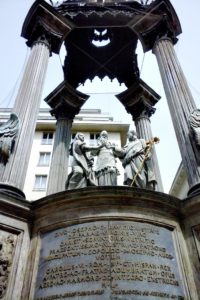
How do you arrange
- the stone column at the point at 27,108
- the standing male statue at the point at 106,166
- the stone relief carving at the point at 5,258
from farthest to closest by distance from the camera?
the standing male statue at the point at 106,166 → the stone column at the point at 27,108 → the stone relief carving at the point at 5,258

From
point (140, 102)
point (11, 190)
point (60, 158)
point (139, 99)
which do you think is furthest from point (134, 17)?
point (11, 190)

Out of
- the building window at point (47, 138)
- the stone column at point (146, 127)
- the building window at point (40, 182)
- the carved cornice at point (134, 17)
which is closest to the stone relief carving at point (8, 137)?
the stone column at point (146, 127)

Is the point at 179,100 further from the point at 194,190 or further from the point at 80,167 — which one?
the point at 80,167

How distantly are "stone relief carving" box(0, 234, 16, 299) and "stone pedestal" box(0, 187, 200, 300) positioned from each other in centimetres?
6

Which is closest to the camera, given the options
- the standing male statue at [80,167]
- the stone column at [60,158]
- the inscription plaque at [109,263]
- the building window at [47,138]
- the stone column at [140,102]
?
the inscription plaque at [109,263]

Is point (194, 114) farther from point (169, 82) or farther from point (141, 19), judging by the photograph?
point (141, 19)

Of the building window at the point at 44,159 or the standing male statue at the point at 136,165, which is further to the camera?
the building window at the point at 44,159

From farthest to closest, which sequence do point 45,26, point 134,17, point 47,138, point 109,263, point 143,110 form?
point 47,138
point 143,110
point 134,17
point 45,26
point 109,263

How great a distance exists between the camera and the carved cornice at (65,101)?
13.7m

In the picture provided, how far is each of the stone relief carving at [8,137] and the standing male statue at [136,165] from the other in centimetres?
346

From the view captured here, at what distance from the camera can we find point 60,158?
11781mm

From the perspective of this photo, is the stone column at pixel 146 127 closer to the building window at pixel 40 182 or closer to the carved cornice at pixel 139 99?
the carved cornice at pixel 139 99

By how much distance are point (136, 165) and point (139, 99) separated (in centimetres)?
549

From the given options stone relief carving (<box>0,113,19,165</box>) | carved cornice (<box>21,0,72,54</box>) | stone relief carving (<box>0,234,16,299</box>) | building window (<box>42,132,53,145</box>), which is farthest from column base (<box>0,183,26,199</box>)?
→ building window (<box>42,132,53,145</box>)
